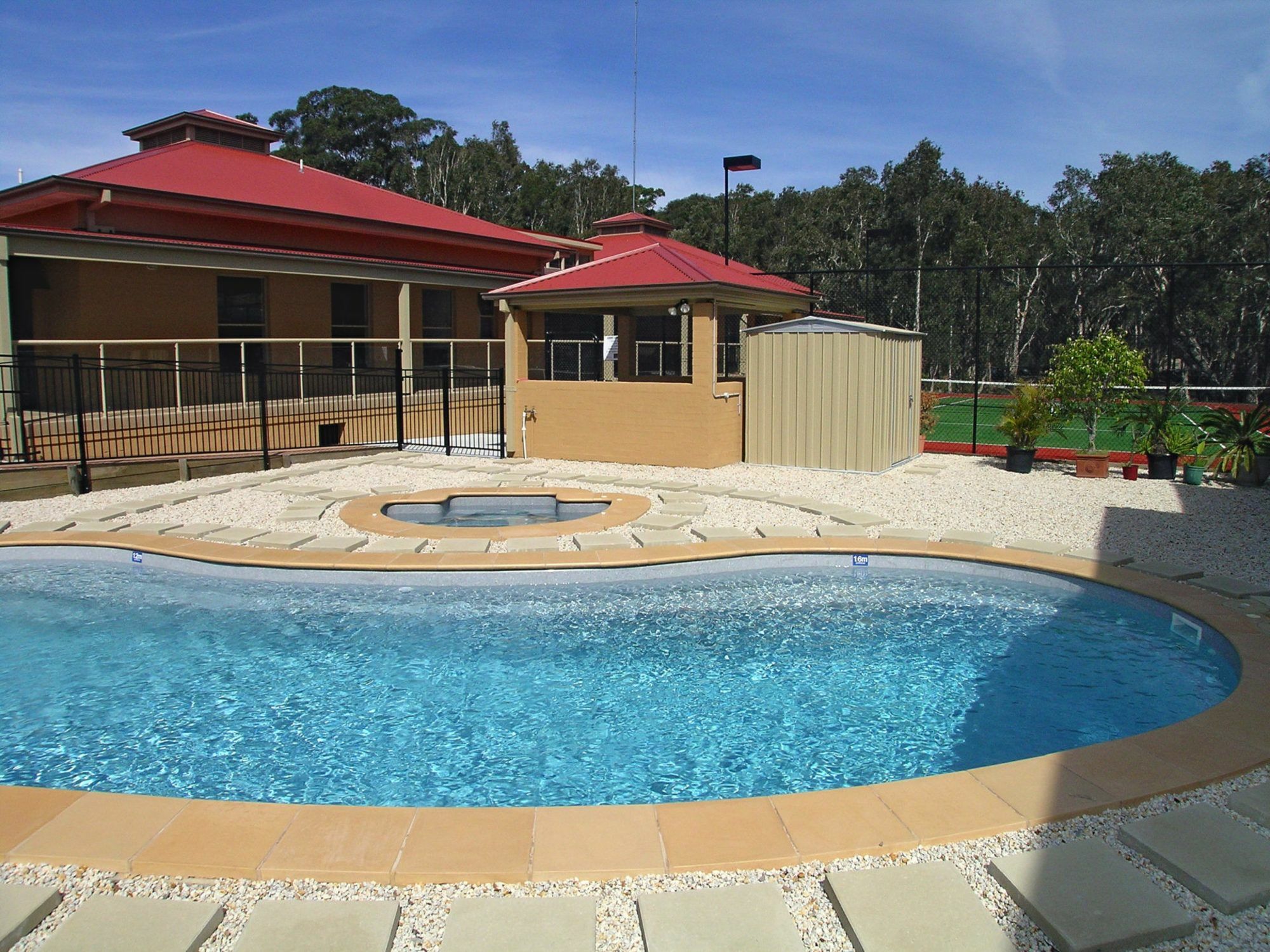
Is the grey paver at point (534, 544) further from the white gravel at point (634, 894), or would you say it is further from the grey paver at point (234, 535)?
the white gravel at point (634, 894)

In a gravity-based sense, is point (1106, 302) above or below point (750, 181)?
below

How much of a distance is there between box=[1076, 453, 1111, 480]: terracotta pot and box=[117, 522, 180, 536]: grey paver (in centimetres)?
1147

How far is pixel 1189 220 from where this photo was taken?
33.4 metres

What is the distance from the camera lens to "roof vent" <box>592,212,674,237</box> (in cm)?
2577

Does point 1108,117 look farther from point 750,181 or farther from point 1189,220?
point 750,181

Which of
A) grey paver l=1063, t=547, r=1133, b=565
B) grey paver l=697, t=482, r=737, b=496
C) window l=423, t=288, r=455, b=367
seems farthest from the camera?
→ window l=423, t=288, r=455, b=367

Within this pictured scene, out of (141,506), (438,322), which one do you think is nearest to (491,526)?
(141,506)

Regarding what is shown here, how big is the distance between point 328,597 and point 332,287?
12.7 metres

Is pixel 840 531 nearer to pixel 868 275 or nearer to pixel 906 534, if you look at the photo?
pixel 906 534

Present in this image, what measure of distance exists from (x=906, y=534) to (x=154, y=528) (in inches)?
297

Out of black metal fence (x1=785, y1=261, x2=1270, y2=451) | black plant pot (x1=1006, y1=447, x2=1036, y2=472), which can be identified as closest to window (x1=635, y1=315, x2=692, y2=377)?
black metal fence (x1=785, y1=261, x2=1270, y2=451)

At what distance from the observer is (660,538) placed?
841 cm

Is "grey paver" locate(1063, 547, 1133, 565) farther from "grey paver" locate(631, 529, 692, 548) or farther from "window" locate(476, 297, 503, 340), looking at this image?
"window" locate(476, 297, 503, 340)

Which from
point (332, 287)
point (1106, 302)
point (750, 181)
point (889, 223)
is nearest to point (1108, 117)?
point (1106, 302)
